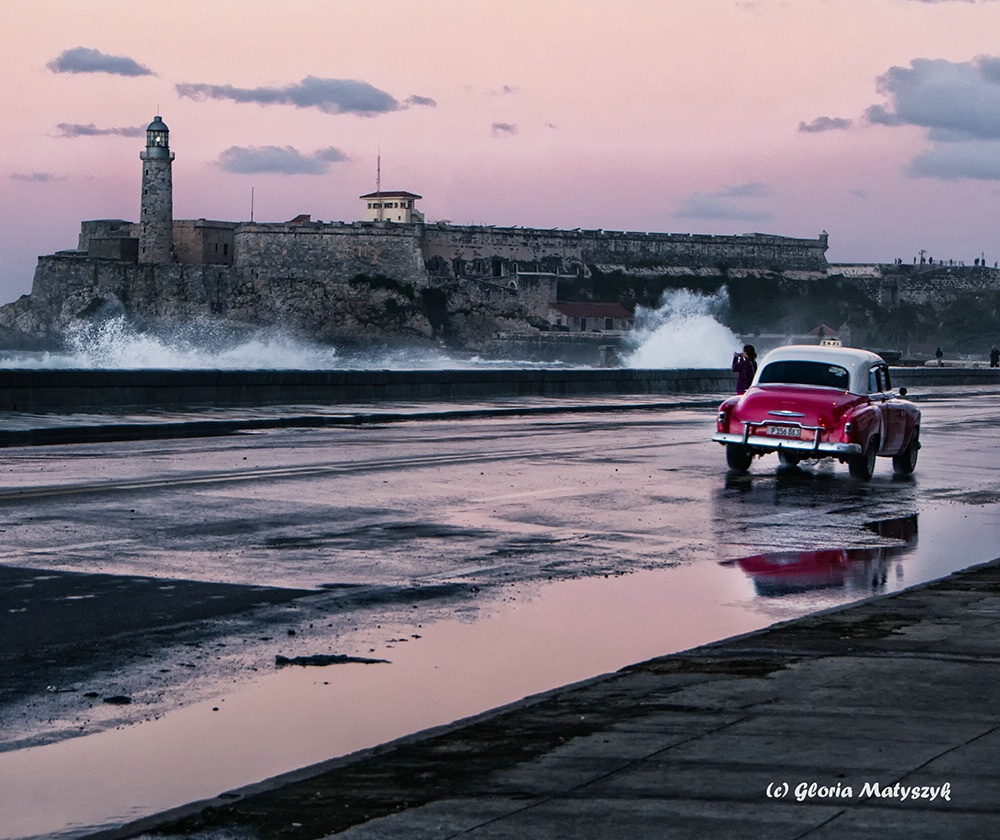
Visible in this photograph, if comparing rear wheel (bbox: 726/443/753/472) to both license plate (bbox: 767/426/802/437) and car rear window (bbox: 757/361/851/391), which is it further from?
car rear window (bbox: 757/361/851/391)

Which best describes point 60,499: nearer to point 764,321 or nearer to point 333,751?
point 333,751

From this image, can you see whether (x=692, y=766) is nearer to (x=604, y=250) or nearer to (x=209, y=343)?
(x=209, y=343)

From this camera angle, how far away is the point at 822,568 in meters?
12.0

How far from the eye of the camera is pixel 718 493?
17.4 metres

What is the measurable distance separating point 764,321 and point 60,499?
14518 cm

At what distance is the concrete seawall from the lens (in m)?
28.1

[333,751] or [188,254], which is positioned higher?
[188,254]

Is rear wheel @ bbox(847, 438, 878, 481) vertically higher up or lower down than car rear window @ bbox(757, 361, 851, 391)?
lower down

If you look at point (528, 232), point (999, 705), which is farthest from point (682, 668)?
point (528, 232)

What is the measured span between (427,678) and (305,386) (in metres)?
26.2

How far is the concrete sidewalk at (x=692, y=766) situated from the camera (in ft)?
16.2

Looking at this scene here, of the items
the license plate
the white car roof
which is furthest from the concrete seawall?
the license plate

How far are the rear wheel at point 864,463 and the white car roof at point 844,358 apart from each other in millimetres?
803

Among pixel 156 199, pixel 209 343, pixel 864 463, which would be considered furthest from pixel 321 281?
pixel 864 463
